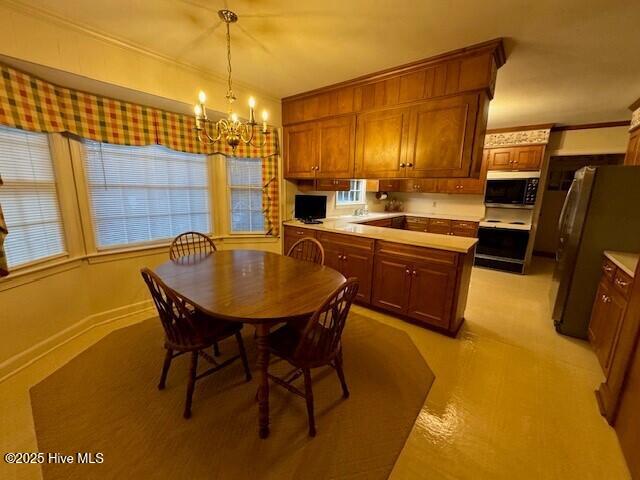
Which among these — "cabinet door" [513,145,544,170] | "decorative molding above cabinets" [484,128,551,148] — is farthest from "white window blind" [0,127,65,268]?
"cabinet door" [513,145,544,170]

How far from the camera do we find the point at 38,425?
1530 mm

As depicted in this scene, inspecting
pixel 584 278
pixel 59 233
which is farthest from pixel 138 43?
pixel 584 278

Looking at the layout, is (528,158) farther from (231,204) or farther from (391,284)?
(231,204)

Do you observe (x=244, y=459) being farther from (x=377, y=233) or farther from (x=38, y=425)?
(x=377, y=233)

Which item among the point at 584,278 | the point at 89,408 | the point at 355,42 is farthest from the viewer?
the point at 584,278

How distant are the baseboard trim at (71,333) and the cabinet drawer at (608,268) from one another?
4269 mm

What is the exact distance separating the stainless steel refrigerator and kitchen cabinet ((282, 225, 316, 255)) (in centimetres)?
270

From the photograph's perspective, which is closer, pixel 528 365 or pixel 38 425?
pixel 38 425

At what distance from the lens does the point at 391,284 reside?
2.82m

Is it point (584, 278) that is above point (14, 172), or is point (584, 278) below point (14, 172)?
below

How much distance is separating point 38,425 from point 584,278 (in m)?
4.31

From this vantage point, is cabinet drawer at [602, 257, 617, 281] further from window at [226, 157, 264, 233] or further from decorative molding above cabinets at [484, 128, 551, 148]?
window at [226, 157, 264, 233]

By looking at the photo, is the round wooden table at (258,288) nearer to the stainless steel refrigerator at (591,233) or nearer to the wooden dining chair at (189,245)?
the wooden dining chair at (189,245)

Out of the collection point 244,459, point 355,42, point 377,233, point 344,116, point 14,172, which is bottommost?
point 244,459
